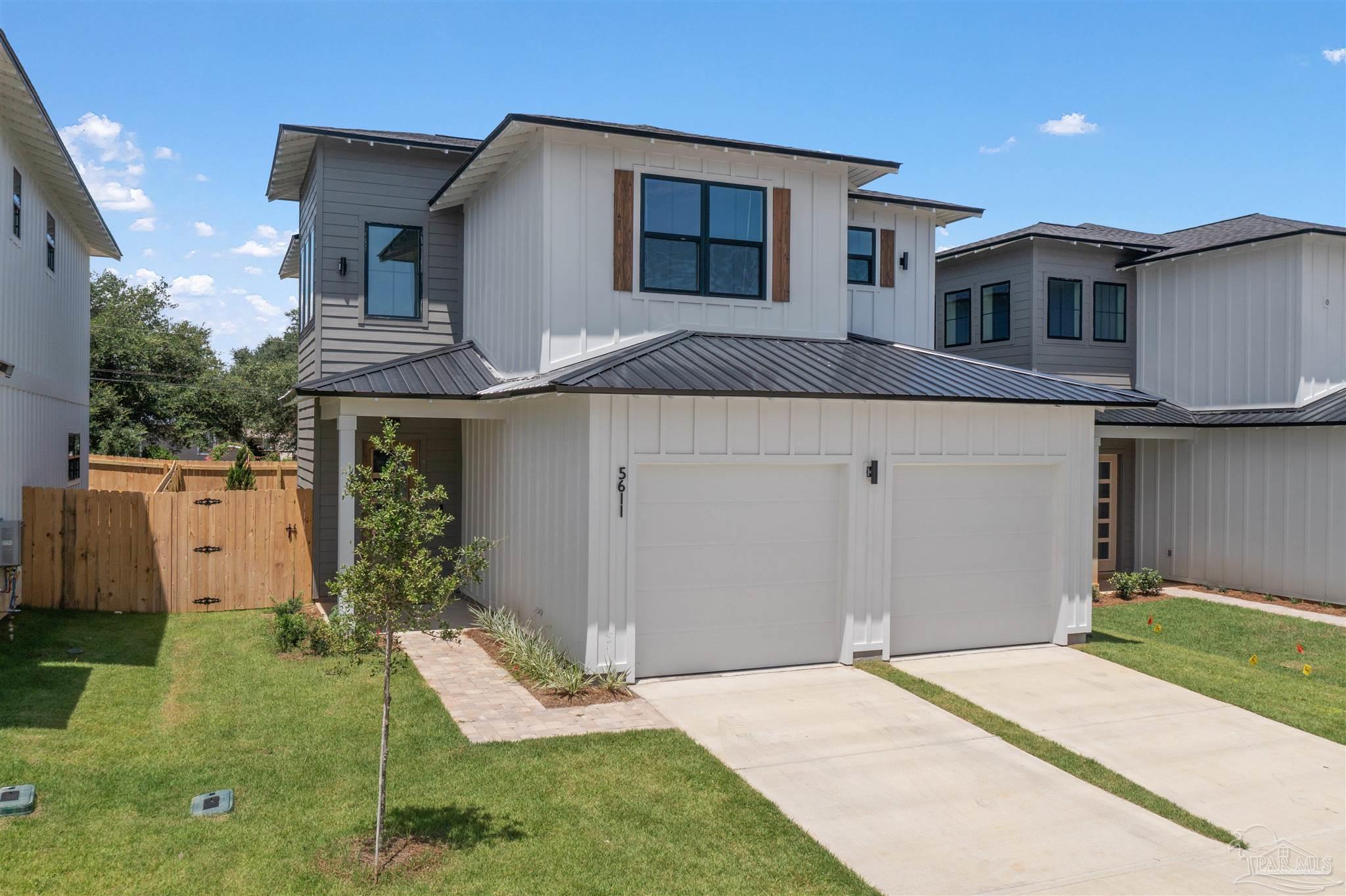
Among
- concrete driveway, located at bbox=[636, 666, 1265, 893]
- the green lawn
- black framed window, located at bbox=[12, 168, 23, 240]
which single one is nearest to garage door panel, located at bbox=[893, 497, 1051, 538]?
the green lawn

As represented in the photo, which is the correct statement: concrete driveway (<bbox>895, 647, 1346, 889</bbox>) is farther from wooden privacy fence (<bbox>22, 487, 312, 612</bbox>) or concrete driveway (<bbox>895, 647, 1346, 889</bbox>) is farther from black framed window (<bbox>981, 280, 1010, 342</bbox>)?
black framed window (<bbox>981, 280, 1010, 342</bbox>)

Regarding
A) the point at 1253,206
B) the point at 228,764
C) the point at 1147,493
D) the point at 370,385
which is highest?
the point at 1253,206

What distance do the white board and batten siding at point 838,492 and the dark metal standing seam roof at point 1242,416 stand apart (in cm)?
450

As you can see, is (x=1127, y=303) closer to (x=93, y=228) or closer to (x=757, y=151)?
(x=757, y=151)

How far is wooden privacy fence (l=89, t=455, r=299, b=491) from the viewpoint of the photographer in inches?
848

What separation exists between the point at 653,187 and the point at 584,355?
2.15 metres

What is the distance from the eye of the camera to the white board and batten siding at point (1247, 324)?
49.6 feet

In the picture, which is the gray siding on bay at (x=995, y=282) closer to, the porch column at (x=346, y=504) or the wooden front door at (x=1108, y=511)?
the wooden front door at (x=1108, y=511)

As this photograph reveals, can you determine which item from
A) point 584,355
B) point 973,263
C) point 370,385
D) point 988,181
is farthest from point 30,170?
point 988,181

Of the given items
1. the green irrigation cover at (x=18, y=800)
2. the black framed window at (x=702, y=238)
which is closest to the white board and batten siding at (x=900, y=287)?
the black framed window at (x=702, y=238)

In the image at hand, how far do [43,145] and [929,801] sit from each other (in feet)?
42.0

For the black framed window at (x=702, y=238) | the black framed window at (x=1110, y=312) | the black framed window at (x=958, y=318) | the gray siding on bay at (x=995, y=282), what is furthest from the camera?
the black framed window at (x=958, y=318)

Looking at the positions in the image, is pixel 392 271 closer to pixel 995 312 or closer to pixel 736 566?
pixel 736 566

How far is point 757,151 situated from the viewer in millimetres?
10797
